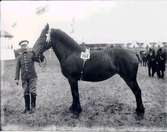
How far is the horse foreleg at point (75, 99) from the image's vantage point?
14.2 feet

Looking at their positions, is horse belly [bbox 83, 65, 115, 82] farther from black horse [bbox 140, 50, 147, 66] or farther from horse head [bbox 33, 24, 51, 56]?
horse head [bbox 33, 24, 51, 56]

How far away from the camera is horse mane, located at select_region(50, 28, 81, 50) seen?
4355mm

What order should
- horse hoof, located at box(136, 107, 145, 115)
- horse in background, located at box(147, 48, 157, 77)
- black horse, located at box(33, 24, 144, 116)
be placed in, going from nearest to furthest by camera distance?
horse hoof, located at box(136, 107, 145, 115), black horse, located at box(33, 24, 144, 116), horse in background, located at box(147, 48, 157, 77)

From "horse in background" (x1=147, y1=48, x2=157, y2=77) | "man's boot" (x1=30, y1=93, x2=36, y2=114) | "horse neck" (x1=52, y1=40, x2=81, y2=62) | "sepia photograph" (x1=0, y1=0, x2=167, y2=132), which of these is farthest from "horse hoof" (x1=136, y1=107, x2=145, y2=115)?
"man's boot" (x1=30, y1=93, x2=36, y2=114)

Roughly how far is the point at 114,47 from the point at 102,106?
900 mm

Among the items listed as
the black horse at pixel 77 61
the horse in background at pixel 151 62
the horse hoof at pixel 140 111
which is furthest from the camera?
the horse in background at pixel 151 62

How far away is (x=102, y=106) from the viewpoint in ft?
14.3

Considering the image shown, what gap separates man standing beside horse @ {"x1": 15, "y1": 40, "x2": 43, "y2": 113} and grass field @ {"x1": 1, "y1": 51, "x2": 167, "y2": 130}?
0.08 metres

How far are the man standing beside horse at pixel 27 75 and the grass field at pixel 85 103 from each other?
8 centimetres

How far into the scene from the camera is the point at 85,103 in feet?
14.4

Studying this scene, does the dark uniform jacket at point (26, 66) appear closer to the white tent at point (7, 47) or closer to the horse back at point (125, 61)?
the white tent at point (7, 47)

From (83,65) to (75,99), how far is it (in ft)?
1.71

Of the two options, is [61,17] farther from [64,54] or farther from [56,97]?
[56,97]

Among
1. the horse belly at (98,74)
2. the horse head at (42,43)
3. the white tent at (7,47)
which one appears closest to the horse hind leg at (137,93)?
the horse belly at (98,74)
